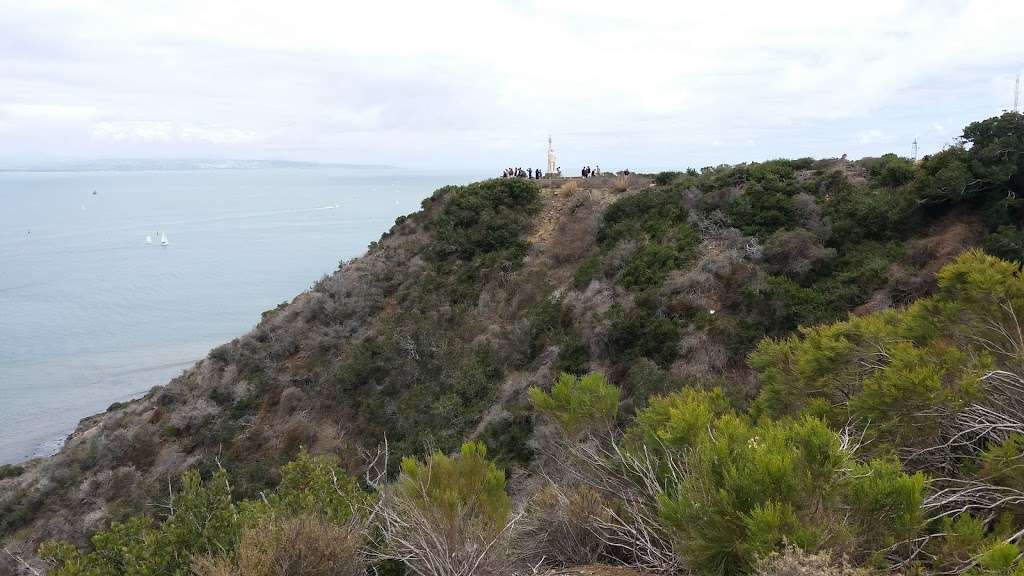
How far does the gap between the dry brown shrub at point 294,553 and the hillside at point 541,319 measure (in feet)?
14.2

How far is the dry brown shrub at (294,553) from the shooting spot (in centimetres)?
405

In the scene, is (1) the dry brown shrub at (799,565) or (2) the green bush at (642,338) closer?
(1) the dry brown shrub at (799,565)

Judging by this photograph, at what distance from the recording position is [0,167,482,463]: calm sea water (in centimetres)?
3161

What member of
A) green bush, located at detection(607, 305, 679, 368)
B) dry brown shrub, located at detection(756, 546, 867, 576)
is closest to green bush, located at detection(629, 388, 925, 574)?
dry brown shrub, located at detection(756, 546, 867, 576)

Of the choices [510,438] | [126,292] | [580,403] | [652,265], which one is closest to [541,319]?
[652,265]

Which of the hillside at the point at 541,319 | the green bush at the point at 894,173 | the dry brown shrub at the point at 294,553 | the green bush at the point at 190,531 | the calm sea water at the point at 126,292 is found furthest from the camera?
the calm sea water at the point at 126,292

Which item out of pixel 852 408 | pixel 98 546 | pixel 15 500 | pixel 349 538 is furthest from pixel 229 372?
pixel 852 408

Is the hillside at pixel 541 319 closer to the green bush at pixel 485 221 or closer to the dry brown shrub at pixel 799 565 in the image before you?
the green bush at pixel 485 221

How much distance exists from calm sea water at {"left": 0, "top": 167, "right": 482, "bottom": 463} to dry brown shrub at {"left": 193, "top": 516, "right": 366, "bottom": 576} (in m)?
27.3

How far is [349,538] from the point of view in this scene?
4512 mm

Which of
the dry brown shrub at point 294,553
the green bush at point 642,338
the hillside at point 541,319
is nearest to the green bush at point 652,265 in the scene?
the hillside at point 541,319

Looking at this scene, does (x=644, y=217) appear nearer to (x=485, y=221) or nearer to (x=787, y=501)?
(x=485, y=221)

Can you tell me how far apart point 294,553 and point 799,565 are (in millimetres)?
3204

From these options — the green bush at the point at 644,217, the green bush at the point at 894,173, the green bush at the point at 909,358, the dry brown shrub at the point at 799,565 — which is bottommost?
the dry brown shrub at the point at 799,565
